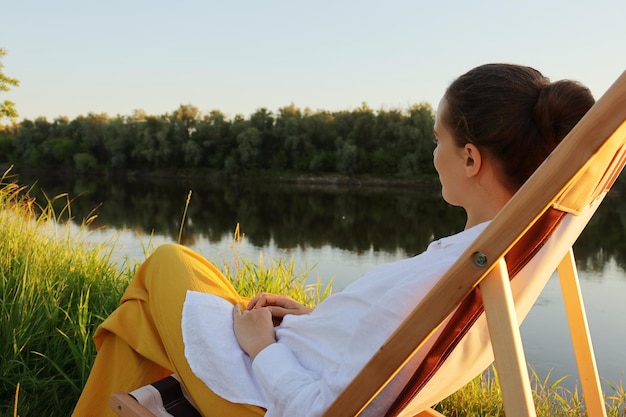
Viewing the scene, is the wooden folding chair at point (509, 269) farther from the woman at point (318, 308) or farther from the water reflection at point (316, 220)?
the water reflection at point (316, 220)

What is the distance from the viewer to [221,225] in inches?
657

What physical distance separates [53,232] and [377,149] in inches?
1382

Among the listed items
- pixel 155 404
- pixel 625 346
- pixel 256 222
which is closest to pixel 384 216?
pixel 256 222

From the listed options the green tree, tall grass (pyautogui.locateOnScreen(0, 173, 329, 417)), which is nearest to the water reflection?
the green tree

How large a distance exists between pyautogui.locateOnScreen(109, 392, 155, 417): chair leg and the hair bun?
1.16 meters

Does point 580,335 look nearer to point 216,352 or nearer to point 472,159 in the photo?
point 472,159

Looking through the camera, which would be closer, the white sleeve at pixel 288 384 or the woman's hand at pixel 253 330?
the white sleeve at pixel 288 384

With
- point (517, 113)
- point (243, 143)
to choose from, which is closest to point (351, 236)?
point (517, 113)

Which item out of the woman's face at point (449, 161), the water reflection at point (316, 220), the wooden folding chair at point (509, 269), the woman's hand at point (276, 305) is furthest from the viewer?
the water reflection at point (316, 220)

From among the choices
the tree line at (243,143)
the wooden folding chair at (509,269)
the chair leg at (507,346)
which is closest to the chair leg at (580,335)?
the wooden folding chair at (509,269)

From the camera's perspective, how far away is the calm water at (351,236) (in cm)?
696

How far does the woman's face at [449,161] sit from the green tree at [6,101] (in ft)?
56.7

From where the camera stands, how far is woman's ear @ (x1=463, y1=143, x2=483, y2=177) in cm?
126

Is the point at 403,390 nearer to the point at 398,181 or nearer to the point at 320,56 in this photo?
the point at 320,56
